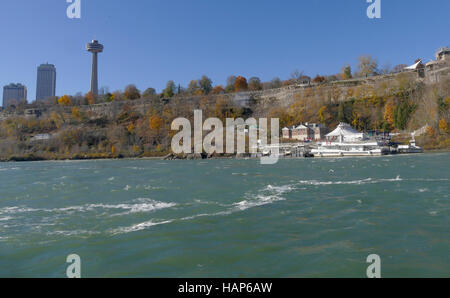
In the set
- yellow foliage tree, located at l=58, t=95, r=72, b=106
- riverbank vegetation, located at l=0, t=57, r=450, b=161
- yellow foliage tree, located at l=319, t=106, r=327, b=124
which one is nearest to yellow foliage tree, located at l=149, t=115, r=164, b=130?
riverbank vegetation, located at l=0, t=57, r=450, b=161

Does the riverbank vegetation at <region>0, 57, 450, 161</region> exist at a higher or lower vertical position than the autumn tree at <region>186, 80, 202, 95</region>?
lower

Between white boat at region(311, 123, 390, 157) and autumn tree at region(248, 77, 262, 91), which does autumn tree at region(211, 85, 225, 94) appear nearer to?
autumn tree at region(248, 77, 262, 91)

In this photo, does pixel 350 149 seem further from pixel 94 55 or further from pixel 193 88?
pixel 94 55

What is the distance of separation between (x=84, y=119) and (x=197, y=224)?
357 ft

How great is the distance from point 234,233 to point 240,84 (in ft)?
389

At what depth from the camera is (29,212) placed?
1553cm

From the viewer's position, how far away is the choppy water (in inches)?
318

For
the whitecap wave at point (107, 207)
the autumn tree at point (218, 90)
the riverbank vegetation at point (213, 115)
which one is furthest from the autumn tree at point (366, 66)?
the whitecap wave at point (107, 207)

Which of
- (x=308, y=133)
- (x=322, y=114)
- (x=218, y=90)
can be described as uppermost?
(x=218, y=90)

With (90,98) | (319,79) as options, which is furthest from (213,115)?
(90,98)

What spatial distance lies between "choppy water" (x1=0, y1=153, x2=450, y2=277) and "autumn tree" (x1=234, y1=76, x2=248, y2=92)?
357 ft

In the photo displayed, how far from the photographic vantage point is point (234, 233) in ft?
35.5

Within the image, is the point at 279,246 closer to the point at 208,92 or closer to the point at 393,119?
the point at 393,119

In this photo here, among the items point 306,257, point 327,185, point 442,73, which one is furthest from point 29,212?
point 442,73
